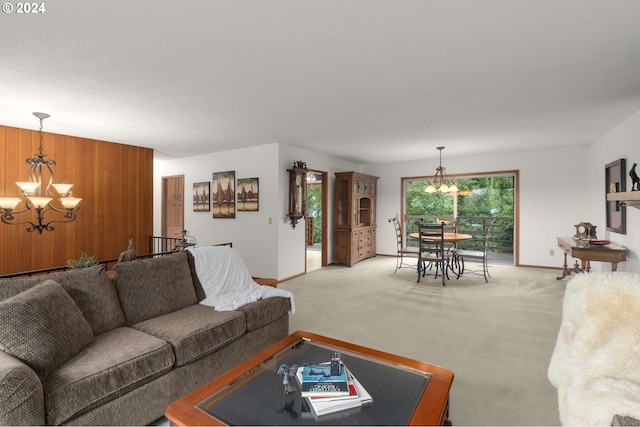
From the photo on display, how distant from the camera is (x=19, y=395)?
1.29 meters

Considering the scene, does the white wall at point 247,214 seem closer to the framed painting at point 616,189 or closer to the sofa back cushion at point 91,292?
the sofa back cushion at point 91,292

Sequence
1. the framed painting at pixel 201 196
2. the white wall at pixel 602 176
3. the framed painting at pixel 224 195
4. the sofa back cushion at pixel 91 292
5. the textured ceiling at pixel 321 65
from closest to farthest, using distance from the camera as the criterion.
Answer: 1. the textured ceiling at pixel 321 65
2. the sofa back cushion at pixel 91 292
3. the white wall at pixel 602 176
4. the framed painting at pixel 224 195
5. the framed painting at pixel 201 196

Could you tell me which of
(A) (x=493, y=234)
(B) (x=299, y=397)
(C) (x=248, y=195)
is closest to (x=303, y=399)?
(B) (x=299, y=397)

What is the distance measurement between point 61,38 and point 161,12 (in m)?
0.81

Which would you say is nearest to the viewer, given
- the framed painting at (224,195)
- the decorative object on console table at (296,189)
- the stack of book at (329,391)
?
the stack of book at (329,391)

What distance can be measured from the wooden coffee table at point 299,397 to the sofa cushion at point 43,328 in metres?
0.74

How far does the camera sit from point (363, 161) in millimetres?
7457

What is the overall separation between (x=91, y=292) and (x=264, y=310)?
121cm

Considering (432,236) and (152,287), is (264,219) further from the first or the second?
(152,287)

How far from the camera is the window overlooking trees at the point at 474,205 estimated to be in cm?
659

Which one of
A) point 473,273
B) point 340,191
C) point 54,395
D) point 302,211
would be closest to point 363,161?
point 340,191

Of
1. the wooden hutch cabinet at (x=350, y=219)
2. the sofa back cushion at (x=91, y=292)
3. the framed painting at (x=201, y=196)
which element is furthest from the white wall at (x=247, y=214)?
the sofa back cushion at (x=91, y=292)

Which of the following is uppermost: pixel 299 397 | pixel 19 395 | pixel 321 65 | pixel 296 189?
pixel 321 65

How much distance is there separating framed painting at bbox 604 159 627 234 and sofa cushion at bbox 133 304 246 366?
15.4 feet
